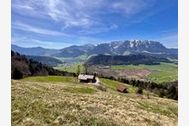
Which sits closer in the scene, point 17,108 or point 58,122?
point 58,122

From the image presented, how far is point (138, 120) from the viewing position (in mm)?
23484

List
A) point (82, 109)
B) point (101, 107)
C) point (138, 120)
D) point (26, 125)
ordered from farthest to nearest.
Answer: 1. point (101, 107)
2. point (138, 120)
3. point (82, 109)
4. point (26, 125)

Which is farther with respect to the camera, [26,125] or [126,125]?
[126,125]

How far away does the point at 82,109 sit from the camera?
22.0m

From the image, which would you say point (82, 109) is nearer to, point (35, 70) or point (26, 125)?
point (26, 125)

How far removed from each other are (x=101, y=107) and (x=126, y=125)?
4.75 m
